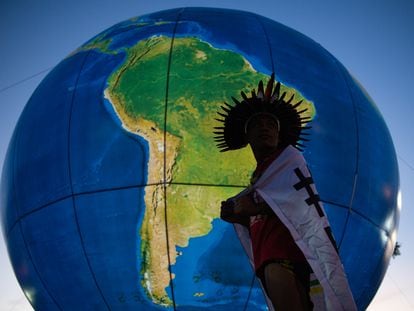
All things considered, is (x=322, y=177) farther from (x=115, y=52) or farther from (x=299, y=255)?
(x=115, y=52)

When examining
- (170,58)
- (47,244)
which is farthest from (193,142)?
(47,244)

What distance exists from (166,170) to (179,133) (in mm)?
375

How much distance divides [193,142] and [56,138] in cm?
153

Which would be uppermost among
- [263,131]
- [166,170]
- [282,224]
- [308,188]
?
[263,131]

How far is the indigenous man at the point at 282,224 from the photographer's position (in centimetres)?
192

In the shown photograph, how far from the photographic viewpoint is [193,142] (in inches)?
153

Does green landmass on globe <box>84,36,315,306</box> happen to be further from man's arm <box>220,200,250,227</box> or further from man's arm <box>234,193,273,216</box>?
man's arm <box>234,193,273,216</box>

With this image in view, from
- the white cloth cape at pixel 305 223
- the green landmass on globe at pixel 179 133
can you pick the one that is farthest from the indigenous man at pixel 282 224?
the green landmass on globe at pixel 179 133

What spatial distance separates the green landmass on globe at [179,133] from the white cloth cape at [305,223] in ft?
5.22

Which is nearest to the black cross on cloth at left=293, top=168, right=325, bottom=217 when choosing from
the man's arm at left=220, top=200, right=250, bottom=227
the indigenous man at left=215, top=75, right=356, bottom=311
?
the indigenous man at left=215, top=75, right=356, bottom=311

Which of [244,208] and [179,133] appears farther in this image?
[179,133]

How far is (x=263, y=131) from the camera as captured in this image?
91.7 inches

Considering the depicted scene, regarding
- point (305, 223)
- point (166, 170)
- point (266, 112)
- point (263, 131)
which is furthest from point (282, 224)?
point (166, 170)

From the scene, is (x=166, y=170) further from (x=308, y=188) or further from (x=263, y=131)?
(x=308, y=188)
